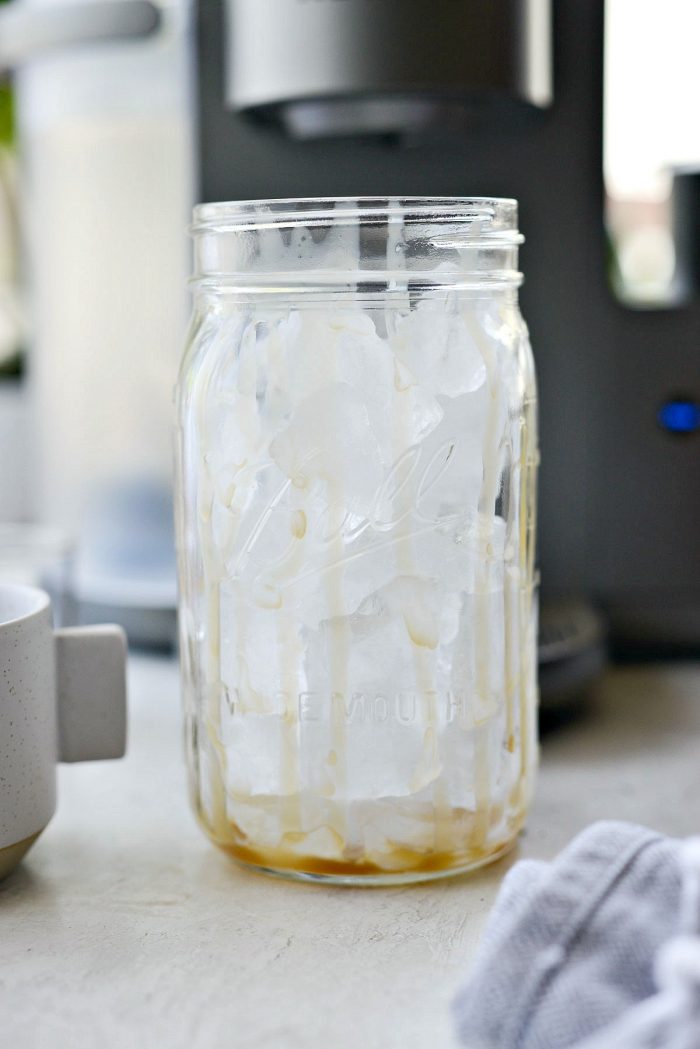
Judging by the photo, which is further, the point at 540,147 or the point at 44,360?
the point at 44,360

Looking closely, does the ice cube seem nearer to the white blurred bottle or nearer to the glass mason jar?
the glass mason jar

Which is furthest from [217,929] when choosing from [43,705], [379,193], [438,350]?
[379,193]

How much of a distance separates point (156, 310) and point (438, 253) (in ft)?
1.05

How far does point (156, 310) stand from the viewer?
715 millimetres

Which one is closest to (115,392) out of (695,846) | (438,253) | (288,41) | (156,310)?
(156,310)

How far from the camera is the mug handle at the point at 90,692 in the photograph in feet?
1.55

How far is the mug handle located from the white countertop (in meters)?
0.04

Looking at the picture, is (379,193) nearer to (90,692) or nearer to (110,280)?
(110,280)

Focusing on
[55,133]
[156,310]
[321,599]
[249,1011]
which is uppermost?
[55,133]

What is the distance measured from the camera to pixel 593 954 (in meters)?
0.33

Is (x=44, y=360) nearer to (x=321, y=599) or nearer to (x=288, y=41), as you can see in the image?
(x=288, y=41)

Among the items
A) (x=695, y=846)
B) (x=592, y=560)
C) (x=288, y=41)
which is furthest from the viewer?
(x=592, y=560)

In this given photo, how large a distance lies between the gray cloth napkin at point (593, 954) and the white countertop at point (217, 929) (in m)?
0.03

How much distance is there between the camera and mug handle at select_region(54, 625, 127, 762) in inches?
18.6
